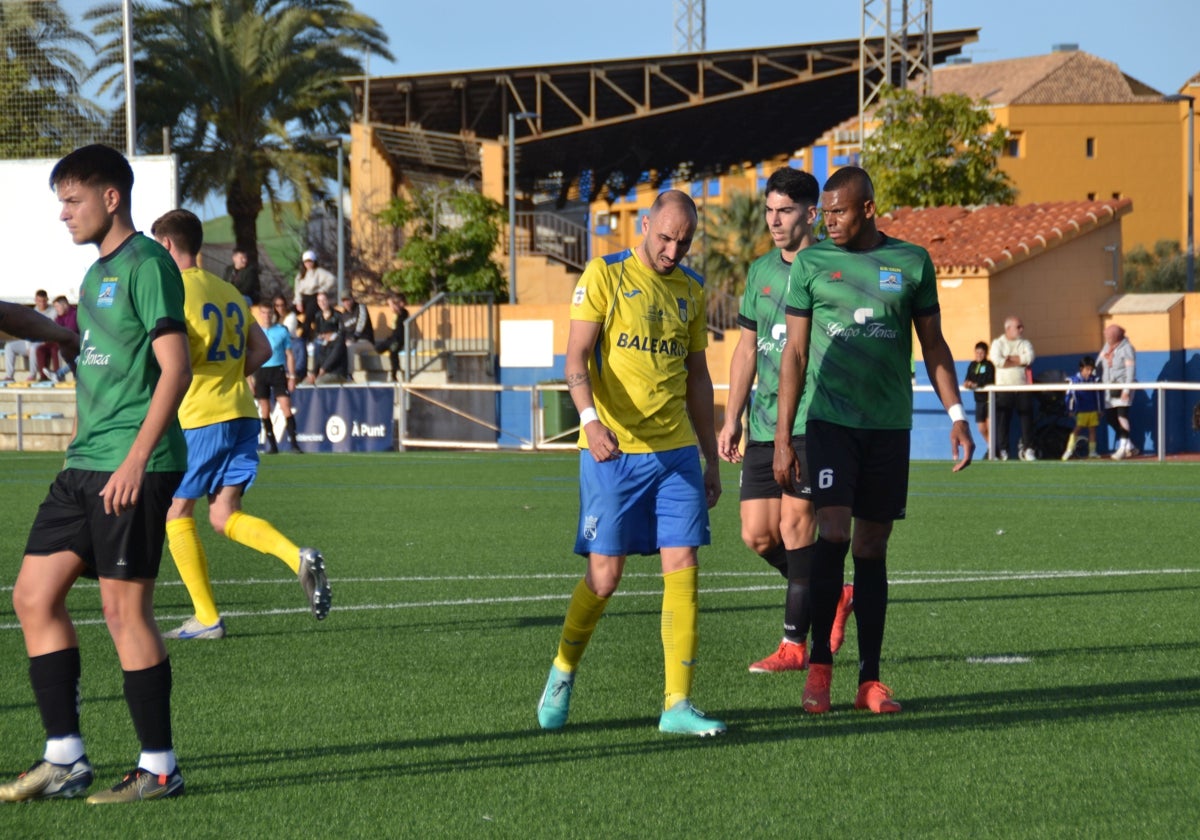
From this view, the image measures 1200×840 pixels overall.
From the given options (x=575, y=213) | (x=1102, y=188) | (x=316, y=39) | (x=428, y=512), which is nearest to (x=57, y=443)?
(x=428, y=512)

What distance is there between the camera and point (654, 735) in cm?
565

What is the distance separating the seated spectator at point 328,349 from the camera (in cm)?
2795

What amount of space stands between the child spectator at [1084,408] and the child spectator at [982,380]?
1134 millimetres

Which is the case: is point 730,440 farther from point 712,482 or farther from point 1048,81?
point 1048,81

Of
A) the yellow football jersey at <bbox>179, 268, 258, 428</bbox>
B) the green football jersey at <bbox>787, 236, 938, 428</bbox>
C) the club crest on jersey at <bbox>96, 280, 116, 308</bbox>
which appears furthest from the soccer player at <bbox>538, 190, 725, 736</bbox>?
the yellow football jersey at <bbox>179, 268, 258, 428</bbox>

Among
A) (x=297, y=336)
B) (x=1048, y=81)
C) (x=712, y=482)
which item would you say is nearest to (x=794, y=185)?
(x=712, y=482)

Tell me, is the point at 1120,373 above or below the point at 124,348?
below

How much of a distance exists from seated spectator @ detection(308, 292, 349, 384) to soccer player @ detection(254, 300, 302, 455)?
9.93ft

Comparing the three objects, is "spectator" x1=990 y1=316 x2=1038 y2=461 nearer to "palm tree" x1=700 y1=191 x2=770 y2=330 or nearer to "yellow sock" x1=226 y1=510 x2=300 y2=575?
"yellow sock" x1=226 y1=510 x2=300 y2=575

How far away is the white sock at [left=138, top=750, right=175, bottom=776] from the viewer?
474cm

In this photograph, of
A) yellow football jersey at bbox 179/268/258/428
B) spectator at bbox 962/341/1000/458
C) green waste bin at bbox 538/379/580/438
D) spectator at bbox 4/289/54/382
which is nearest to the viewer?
yellow football jersey at bbox 179/268/258/428

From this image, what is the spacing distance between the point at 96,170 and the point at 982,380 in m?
20.4

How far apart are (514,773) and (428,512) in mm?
9850

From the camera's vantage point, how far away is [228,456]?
25.9 feet
